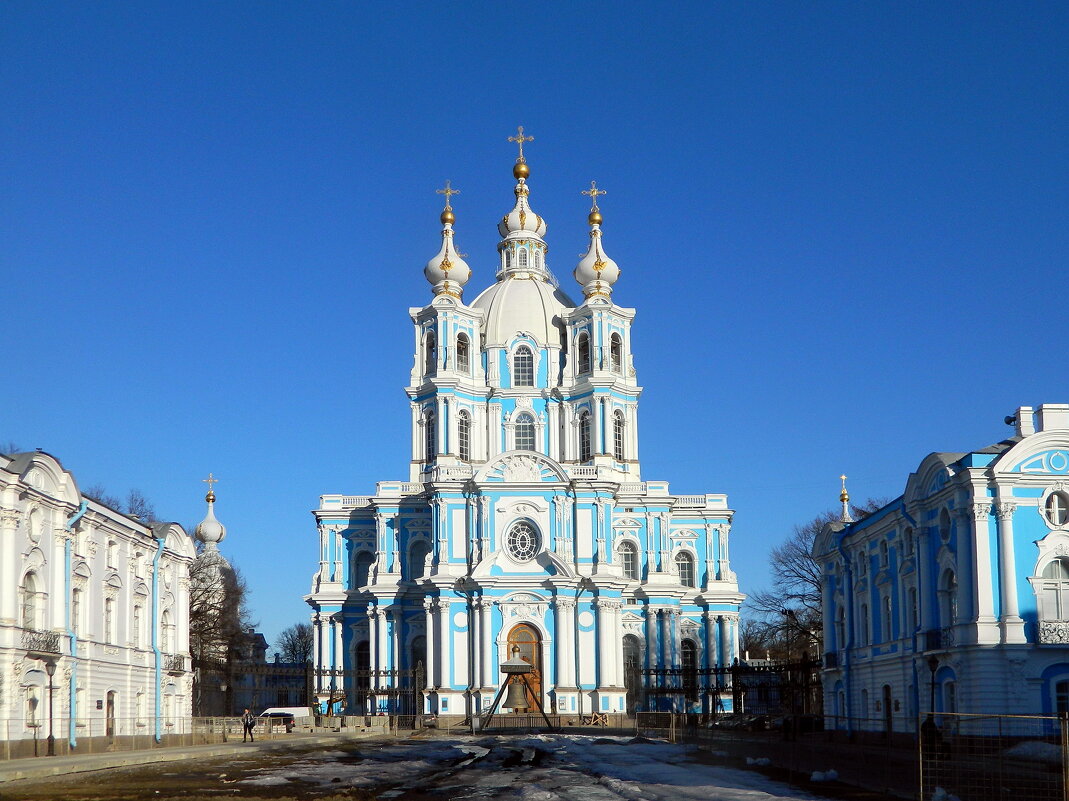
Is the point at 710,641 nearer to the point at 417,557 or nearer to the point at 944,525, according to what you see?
the point at 417,557

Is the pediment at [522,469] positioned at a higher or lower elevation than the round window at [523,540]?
higher

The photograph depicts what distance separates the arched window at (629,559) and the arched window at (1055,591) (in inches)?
1425

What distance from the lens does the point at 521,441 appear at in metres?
72.6

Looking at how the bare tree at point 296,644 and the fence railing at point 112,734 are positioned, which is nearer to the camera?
the fence railing at point 112,734

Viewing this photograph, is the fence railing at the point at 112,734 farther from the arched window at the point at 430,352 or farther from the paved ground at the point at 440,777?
the arched window at the point at 430,352

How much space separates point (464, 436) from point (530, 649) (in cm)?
1393

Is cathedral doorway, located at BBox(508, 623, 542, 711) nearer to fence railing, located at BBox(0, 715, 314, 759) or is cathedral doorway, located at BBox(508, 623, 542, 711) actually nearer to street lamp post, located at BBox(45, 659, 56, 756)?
fence railing, located at BBox(0, 715, 314, 759)

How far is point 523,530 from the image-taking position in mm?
64062

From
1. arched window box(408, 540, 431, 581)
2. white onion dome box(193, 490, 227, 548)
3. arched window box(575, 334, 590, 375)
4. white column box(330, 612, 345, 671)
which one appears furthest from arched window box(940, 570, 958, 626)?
white onion dome box(193, 490, 227, 548)

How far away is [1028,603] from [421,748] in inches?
676

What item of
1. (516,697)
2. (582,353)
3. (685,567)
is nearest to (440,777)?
(516,697)

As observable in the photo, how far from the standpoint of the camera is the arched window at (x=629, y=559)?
232 ft

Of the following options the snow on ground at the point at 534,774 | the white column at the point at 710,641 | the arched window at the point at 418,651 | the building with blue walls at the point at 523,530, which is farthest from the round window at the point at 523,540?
the snow on ground at the point at 534,774

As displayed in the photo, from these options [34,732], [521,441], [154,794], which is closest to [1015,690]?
[154,794]
